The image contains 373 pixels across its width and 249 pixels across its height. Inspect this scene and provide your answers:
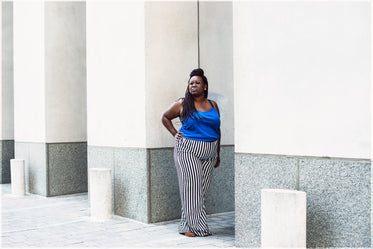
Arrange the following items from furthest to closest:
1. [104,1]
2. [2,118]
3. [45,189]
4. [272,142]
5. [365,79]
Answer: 1. [2,118]
2. [45,189]
3. [104,1]
4. [272,142]
5. [365,79]

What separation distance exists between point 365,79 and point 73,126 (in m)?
8.16

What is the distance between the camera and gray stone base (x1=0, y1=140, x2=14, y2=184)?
14.5 m

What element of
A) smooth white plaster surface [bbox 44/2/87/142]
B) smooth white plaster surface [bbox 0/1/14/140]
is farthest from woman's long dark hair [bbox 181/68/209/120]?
smooth white plaster surface [bbox 0/1/14/140]

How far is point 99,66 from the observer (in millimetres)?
8844

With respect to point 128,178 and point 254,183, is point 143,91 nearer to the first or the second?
point 128,178

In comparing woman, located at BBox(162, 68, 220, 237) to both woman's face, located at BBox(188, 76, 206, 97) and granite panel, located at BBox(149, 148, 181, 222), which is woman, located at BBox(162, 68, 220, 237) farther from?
granite panel, located at BBox(149, 148, 181, 222)

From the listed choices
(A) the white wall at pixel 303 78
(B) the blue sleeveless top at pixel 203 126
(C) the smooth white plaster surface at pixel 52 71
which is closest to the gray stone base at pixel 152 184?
(B) the blue sleeveless top at pixel 203 126

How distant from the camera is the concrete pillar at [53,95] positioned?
36.6 ft

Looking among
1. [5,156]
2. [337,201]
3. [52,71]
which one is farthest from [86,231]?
[5,156]

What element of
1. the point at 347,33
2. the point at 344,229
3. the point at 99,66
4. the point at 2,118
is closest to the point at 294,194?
the point at 344,229

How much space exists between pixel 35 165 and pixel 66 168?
79cm

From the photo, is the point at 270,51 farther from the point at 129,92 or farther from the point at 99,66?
the point at 99,66

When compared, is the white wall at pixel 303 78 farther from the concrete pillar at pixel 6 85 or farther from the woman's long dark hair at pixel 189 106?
the concrete pillar at pixel 6 85

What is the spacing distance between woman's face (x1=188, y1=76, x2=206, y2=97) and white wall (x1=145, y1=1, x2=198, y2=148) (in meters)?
1.18
